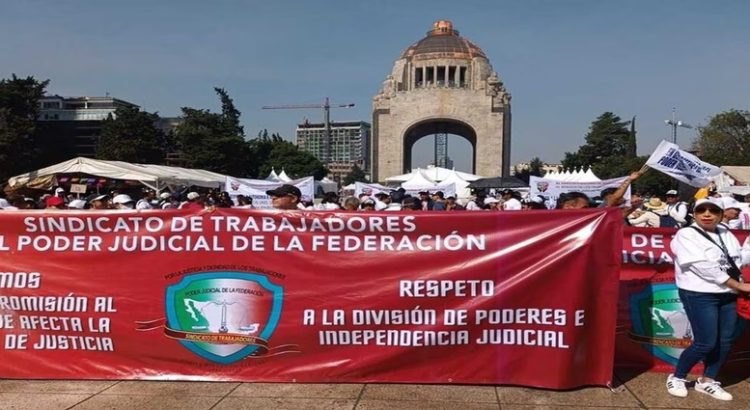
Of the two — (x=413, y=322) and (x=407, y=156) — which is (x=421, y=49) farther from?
(x=413, y=322)

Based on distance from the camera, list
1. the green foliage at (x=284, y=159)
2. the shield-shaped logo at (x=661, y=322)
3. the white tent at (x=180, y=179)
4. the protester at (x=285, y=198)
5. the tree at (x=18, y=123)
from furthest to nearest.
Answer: the green foliage at (x=284, y=159), the tree at (x=18, y=123), the white tent at (x=180, y=179), the protester at (x=285, y=198), the shield-shaped logo at (x=661, y=322)

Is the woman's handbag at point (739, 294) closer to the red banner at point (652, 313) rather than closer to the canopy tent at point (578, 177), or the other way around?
the red banner at point (652, 313)

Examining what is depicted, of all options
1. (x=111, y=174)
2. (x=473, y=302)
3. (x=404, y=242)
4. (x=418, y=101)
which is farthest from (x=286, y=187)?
(x=418, y=101)

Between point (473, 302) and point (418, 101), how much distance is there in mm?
73374

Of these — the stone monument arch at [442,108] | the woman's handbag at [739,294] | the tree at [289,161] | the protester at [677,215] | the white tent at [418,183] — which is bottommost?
the woman's handbag at [739,294]

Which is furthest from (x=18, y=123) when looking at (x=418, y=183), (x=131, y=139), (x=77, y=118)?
(x=77, y=118)

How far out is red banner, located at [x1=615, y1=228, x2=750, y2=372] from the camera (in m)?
5.41

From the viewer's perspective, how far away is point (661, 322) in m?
5.44

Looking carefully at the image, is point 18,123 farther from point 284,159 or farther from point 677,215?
point 677,215

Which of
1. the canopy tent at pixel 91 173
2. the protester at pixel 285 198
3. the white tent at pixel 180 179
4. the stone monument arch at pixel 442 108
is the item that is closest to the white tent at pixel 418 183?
the white tent at pixel 180 179

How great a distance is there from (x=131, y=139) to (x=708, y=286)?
63.3 meters

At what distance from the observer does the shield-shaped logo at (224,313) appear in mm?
5070

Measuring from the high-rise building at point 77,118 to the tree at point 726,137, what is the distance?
222 ft

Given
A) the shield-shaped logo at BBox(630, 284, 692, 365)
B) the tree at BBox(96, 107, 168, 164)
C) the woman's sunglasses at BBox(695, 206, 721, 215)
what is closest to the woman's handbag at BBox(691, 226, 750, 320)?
the woman's sunglasses at BBox(695, 206, 721, 215)
